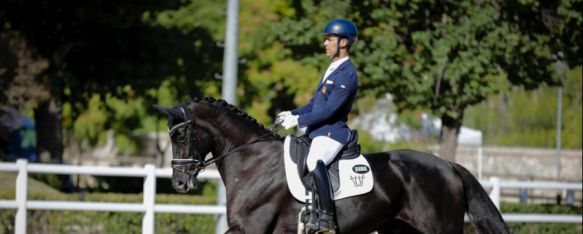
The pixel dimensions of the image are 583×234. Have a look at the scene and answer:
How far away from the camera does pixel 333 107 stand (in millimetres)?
8805

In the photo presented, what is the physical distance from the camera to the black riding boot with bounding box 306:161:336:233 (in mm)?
8734

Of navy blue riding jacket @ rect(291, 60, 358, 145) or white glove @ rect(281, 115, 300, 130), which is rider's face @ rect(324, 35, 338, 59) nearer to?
navy blue riding jacket @ rect(291, 60, 358, 145)

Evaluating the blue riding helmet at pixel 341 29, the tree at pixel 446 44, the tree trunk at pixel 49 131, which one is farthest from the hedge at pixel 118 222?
the tree trunk at pixel 49 131

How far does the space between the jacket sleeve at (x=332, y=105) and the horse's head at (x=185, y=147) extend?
961 millimetres

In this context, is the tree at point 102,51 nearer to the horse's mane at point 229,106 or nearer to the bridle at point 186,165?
the horse's mane at point 229,106

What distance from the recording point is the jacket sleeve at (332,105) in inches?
347

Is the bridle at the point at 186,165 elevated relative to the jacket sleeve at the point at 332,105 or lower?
lower

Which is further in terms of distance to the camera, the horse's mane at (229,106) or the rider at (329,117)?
the horse's mane at (229,106)

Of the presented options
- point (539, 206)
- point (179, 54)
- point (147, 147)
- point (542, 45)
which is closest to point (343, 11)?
point (542, 45)

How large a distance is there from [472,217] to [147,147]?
112 ft

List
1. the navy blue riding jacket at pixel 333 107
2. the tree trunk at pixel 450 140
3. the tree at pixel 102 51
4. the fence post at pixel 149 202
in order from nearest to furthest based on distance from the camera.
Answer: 1. the navy blue riding jacket at pixel 333 107
2. the fence post at pixel 149 202
3. the tree trunk at pixel 450 140
4. the tree at pixel 102 51

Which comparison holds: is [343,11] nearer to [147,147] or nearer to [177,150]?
[177,150]

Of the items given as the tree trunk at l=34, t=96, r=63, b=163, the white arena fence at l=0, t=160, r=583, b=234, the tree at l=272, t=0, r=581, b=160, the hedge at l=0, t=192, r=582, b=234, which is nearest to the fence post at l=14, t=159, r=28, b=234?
the white arena fence at l=0, t=160, r=583, b=234

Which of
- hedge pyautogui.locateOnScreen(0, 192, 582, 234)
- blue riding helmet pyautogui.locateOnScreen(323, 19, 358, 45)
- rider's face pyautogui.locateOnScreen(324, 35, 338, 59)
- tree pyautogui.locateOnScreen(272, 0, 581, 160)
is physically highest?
tree pyautogui.locateOnScreen(272, 0, 581, 160)
